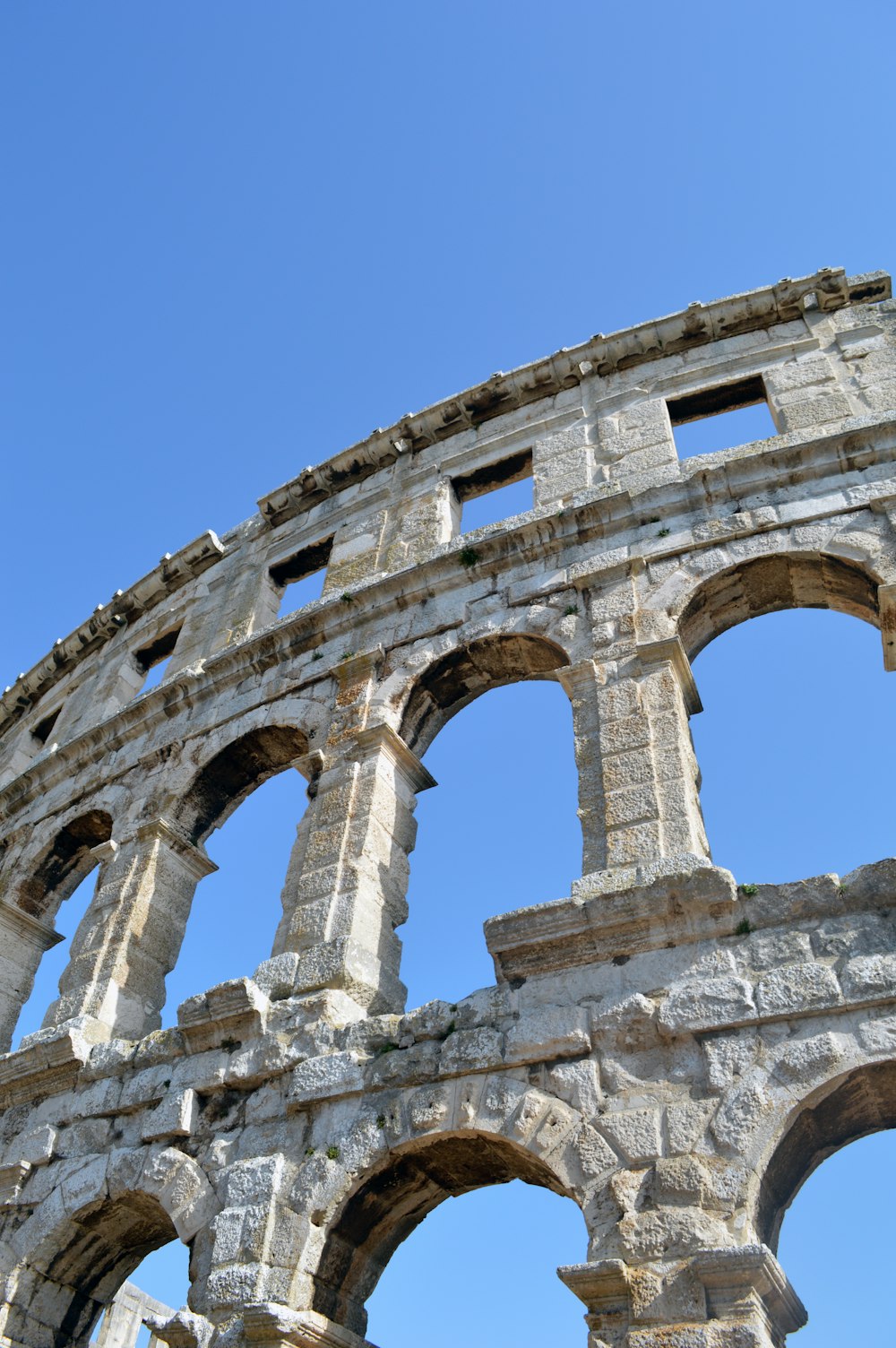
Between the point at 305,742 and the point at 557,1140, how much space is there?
470cm

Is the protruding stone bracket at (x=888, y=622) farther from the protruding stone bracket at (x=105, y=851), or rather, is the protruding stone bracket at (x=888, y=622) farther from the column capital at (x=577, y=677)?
the protruding stone bracket at (x=105, y=851)

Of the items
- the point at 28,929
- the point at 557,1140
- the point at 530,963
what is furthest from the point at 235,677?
the point at 557,1140

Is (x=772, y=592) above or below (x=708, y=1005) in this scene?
above

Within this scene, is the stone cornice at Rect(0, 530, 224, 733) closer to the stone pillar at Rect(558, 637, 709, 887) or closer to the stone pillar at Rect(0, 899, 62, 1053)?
the stone pillar at Rect(0, 899, 62, 1053)

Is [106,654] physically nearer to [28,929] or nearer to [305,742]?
[28,929]

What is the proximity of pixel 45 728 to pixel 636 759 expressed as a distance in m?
10.0

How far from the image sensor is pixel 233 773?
974 centimetres

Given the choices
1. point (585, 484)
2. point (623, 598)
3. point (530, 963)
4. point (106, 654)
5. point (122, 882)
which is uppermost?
point (106, 654)

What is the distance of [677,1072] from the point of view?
533 cm

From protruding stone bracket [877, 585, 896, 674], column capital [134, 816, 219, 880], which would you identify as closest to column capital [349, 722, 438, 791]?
column capital [134, 816, 219, 880]

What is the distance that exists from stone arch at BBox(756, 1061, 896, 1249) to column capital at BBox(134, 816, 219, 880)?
5.60 meters

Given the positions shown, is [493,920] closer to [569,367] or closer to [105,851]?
[105,851]

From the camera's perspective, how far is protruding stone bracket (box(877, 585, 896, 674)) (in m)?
7.13

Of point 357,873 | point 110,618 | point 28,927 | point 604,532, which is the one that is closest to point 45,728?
point 110,618
